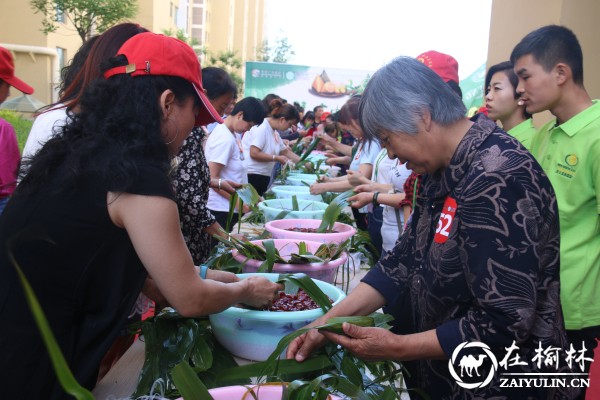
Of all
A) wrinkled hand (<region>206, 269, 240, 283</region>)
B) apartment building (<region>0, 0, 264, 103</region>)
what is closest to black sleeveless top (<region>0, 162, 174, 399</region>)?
wrinkled hand (<region>206, 269, 240, 283</region>)

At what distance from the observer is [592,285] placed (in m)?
2.14

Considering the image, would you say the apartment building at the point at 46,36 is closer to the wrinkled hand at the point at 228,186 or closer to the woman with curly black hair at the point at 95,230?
the wrinkled hand at the point at 228,186

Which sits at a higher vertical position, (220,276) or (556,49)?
(556,49)

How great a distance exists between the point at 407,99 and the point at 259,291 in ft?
2.23

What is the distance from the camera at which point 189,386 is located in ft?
3.81

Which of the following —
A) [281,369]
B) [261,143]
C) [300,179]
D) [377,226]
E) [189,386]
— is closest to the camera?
[189,386]

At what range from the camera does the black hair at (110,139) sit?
3.96ft

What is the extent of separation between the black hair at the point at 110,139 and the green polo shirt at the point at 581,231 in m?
1.57

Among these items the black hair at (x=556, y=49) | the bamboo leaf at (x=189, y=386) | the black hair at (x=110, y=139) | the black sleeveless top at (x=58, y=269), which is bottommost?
the bamboo leaf at (x=189, y=386)

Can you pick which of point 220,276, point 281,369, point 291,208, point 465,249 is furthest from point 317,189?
point 465,249

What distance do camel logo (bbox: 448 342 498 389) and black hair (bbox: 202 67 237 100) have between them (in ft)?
7.98

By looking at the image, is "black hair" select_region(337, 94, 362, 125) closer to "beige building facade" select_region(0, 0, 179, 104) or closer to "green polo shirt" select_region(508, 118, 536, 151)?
"green polo shirt" select_region(508, 118, 536, 151)

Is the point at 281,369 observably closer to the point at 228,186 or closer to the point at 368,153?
the point at 228,186

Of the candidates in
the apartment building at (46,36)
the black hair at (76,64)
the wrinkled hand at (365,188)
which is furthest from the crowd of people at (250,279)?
the apartment building at (46,36)
